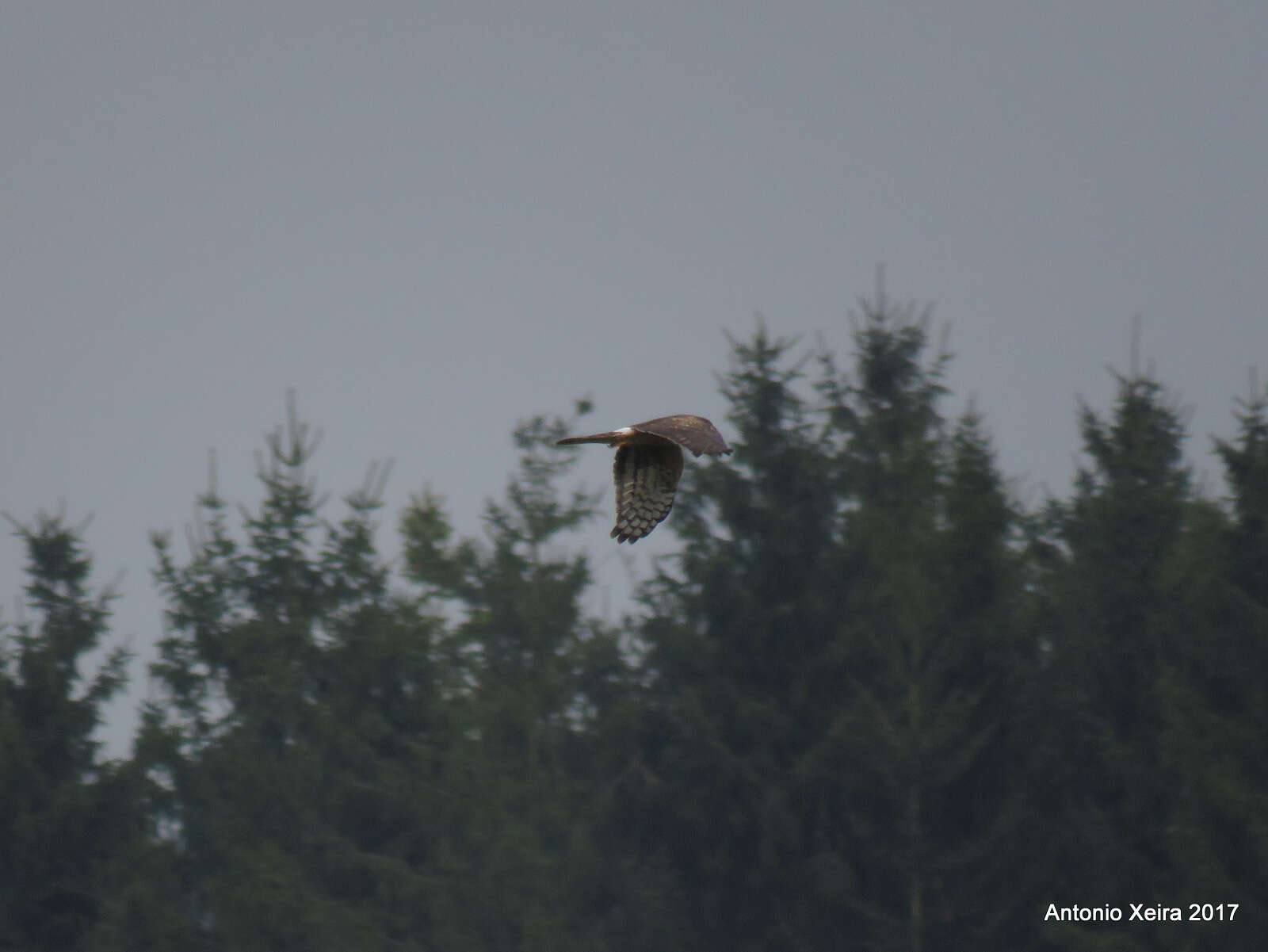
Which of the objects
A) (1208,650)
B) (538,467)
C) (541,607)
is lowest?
(1208,650)

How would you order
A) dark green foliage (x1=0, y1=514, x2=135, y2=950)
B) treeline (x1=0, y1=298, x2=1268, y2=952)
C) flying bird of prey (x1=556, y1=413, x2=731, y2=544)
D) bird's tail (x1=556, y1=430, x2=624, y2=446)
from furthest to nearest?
dark green foliage (x1=0, y1=514, x2=135, y2=950) → treeline (x1=0, y1=298, x2=1268, y2=952) → flying bird of prey (x1=556, y1=413, x2=731, y2=544) → bird's tail (x1=556, y1=430, x2=624, y2=446)

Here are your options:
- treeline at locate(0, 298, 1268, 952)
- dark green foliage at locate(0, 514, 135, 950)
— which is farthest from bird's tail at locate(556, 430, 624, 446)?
dark green foliage at locate(0, 514, 135, 950)

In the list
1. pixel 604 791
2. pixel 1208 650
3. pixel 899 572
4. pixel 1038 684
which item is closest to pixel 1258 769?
pixel 1208 650

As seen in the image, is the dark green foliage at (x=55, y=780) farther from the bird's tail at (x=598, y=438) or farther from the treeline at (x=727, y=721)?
the bird's tail at (x=598, y=438)

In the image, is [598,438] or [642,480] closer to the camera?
[598,438]

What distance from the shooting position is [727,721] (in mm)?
24875

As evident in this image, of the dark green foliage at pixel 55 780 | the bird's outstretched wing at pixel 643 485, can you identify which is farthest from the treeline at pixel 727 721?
the bird's outstretched wing at pixel 643 485

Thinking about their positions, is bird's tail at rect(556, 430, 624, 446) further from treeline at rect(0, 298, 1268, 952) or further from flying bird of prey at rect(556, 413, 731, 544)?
treeline at rect(0, 298, 1268, 952)

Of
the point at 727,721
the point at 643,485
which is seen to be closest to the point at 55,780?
the point at 727,721

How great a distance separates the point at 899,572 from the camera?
2356 cm

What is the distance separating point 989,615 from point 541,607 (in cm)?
725

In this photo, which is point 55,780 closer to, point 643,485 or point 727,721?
point 727,721

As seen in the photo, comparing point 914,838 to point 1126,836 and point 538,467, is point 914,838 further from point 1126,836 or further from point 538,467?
point 538,467

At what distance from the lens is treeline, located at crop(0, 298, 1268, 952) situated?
22625 mm
